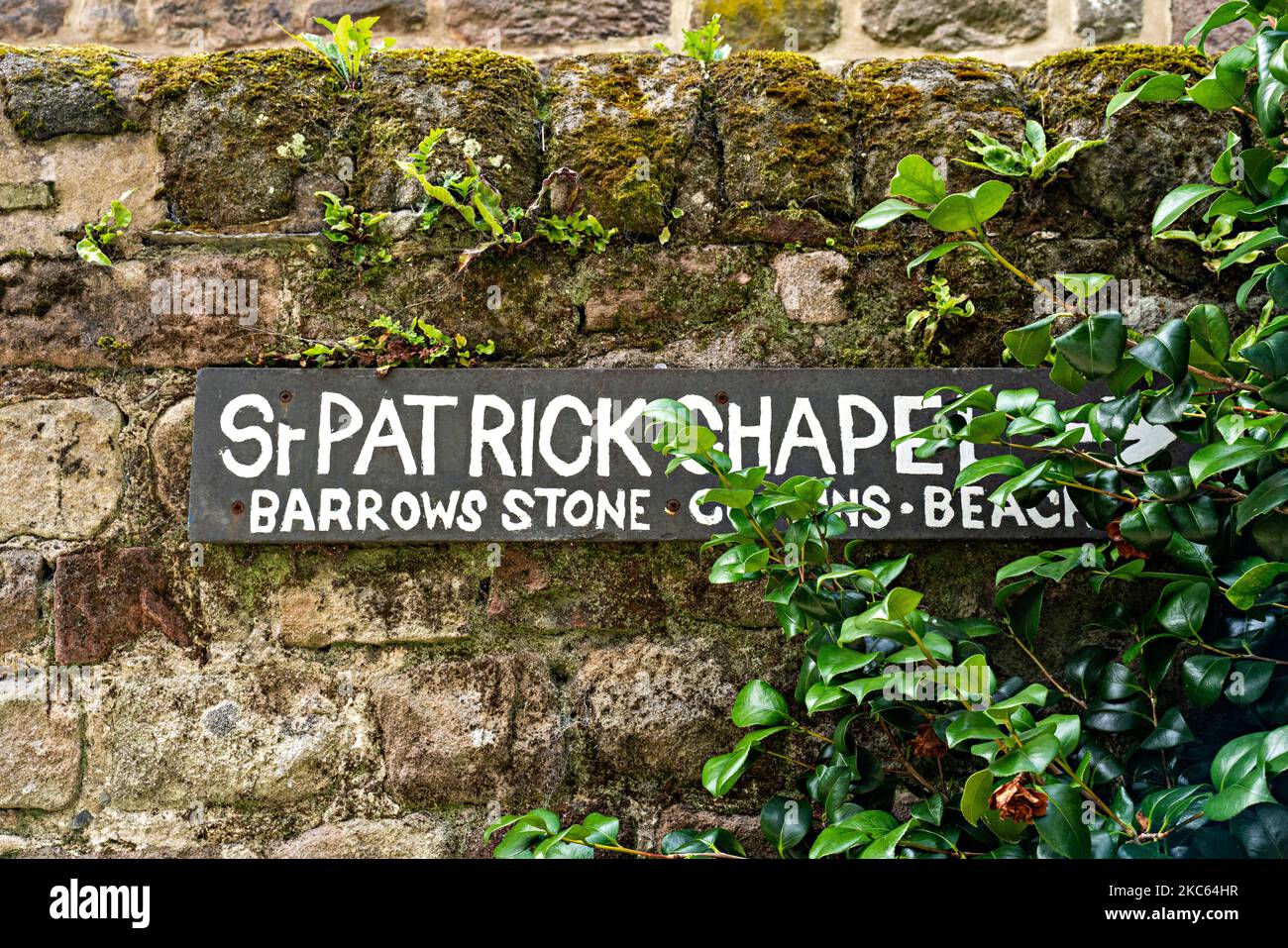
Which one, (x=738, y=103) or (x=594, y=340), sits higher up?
(x=738, y=103)

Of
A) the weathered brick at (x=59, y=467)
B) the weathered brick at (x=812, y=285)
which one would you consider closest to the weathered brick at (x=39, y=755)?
the weathered brick at (x=59, y=467)

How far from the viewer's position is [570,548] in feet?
4.97

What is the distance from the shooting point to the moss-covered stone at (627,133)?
5.19 ft

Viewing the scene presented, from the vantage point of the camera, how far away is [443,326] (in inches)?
61.9

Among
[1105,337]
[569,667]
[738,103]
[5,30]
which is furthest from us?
[5,30]

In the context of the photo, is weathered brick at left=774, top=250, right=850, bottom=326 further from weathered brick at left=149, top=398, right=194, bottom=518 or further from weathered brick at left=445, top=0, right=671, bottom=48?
weathered brick at left=149, top=398, right=194, bottom=518

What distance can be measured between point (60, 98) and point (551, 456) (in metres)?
1.02

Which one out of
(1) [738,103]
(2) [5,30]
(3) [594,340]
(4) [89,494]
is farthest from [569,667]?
(2) [5,30]

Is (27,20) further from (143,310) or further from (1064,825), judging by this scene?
(1064,825)

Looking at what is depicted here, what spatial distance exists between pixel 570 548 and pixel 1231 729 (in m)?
0.99

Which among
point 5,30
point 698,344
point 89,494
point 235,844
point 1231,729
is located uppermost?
point 5,30

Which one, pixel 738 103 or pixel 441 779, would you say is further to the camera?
pixel 738 103

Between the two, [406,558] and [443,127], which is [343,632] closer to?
[406,558]

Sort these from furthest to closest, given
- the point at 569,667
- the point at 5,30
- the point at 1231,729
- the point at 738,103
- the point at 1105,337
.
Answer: the point at 5,30
the point at 738,103
the point at 569,667
the point at 1231,729
the point at 1105,337
